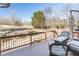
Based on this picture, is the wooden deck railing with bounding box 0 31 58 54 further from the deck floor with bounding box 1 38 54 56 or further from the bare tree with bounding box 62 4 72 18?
the bare tree with bounding box 62 4 72 18

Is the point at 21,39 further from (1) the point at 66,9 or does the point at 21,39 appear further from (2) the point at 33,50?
(1) the point at 66,9

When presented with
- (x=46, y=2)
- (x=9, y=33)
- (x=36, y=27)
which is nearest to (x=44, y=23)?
(x=36, y=27)

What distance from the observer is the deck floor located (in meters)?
2.23

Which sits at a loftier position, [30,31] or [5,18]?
[5,18]

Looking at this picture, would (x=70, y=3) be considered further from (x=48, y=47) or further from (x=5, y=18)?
(x=5, y=18)

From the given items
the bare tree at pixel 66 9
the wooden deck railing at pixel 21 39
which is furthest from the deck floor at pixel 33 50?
the bare tree at pixel 66 9

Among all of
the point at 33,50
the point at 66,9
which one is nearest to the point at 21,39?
the point at 33,50

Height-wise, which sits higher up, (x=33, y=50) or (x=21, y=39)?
(x=21, y=39)

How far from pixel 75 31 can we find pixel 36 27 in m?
0.45

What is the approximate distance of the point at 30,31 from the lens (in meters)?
2.30

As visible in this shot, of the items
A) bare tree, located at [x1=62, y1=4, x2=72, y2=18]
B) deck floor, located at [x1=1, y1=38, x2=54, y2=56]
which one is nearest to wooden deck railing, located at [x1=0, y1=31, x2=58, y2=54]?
deck floor, located at [x1=1, y1=38, x2=54, y2=56]

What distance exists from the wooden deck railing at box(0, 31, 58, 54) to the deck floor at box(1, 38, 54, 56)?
5 cm

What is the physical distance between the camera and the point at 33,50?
2262 mm

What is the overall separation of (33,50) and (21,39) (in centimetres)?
19
